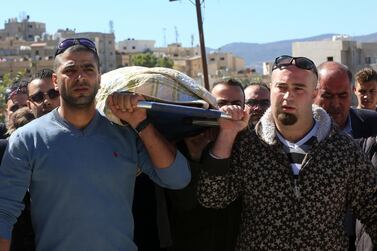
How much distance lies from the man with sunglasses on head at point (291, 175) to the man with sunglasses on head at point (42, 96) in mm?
1967

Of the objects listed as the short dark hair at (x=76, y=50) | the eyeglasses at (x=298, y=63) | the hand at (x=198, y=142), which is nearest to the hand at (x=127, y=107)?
the short dark hair at (x=76, y=50)

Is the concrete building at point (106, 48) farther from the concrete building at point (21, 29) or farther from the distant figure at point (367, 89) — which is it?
the distant figure at point (367, 89)

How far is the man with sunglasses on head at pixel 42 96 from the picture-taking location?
479cm

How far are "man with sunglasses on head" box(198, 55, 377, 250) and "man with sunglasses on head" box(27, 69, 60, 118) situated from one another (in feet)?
Result: 6.45

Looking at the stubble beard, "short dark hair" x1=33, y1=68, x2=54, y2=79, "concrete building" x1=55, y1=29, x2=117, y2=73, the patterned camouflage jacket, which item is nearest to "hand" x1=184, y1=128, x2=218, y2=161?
the patterned camouflage jacket

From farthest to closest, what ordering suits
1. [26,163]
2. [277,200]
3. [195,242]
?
[195,242] → [277,200] → [26,163]

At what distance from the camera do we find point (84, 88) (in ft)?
9.84

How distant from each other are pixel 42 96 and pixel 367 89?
3.47 meters

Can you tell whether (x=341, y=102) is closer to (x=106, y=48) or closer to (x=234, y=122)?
(x=234, y=122)

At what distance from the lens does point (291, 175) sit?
3188 mm

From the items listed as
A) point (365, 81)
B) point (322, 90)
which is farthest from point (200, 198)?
point (365, 81)

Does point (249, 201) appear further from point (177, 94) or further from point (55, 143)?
point (55, 143)

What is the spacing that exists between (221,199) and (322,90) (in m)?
1.52

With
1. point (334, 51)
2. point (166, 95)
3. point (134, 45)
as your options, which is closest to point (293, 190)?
point (166, 95)
